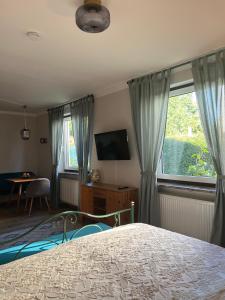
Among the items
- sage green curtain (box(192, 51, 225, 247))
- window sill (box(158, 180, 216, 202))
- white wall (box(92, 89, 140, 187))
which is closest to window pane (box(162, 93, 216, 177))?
window sill (box(158, 180, 216, 202))

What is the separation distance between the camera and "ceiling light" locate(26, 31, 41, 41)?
220 cm

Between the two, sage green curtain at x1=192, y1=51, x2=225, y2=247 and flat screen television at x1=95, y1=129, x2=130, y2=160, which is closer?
sage green curtain at x1=192, y1=51, x2=225, y2=247

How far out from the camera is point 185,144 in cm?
320

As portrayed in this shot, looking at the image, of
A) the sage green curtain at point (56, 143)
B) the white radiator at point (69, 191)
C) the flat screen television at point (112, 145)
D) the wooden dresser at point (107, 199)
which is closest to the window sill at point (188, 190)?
the wooden dresser at point (107, 199)

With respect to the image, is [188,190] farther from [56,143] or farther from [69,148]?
[56,143]

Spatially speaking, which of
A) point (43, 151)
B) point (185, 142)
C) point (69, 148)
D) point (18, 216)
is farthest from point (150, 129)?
point (43, 151)

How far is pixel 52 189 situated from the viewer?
545 cm

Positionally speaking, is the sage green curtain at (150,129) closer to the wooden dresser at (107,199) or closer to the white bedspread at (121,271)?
the wooden dresser at (107,199)

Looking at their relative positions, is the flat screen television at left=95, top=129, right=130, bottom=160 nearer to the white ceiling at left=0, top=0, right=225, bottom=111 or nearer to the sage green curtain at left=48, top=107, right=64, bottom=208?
the white ceiling at left=0, top=0, right=225, bottom=111

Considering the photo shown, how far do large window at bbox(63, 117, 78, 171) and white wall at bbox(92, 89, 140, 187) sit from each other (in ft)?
3.09

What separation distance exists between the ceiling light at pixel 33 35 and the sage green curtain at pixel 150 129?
161 centimetres

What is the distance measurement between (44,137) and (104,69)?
3.51 meters

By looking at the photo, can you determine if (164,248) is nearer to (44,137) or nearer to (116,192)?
(116,192)

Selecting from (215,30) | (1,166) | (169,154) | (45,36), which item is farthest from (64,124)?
(215,30)
